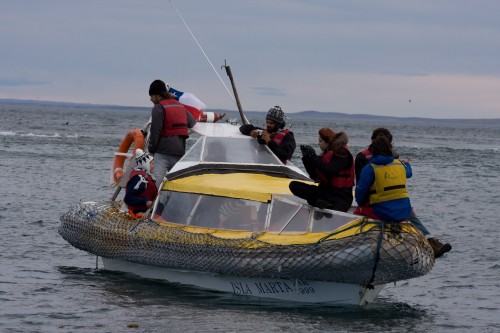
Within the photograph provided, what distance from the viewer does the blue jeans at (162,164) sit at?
540 inches

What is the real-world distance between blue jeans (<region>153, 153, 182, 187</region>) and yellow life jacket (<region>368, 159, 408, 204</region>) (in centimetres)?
362

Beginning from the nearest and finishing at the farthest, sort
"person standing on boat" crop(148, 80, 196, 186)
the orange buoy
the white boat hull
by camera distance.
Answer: the white boat hull
"person standing on boat" crop(148, 80, 196, 186)
the orange buoy

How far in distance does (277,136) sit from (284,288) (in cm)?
274

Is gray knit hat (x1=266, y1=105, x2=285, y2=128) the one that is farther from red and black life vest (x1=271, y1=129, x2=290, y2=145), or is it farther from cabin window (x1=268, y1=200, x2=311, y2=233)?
cabin window (x1=268, y1=200, x2=311, y2=233)

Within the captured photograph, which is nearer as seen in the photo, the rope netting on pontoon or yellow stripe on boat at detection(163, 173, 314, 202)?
the rope netting on pontoon

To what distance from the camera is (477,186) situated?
102 feet

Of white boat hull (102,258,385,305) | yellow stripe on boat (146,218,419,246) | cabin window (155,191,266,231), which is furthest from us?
cabin window (155,191,266,231)

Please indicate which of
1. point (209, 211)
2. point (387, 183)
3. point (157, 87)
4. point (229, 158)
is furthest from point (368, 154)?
point (157, 87)

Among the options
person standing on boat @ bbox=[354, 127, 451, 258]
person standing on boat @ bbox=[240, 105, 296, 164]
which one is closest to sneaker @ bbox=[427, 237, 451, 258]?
person standing on boat @ bbox=[354, 127, 451, 258]


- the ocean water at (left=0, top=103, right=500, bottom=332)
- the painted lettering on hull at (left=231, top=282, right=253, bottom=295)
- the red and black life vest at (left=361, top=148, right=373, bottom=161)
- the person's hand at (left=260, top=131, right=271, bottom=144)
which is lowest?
the ocean water at (left=0, top=103, right=500, bottom=332)

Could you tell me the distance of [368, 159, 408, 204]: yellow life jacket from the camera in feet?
36.2

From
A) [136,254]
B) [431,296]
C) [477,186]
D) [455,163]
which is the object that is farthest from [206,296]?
[455,163]

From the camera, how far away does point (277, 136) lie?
13.6 meters

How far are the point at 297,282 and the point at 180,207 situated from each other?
214 cm
